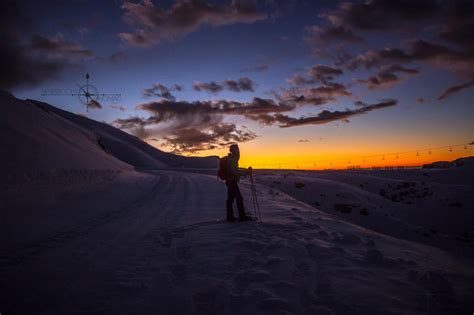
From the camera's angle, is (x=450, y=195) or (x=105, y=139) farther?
(x=105, y=139)

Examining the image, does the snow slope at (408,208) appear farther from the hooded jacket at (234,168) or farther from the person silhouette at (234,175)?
the hooded jacket at (234,168)

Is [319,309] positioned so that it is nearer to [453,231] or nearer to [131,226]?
[131,226]

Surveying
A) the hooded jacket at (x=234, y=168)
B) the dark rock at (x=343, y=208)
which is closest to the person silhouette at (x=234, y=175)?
the hooded jacket at (x=234, y=168)

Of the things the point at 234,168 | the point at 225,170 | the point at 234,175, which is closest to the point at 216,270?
the point at 234,175

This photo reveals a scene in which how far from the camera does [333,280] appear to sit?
4.68 m

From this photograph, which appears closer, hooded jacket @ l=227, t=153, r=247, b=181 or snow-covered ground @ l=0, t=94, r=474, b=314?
snow-covered ground @ l=0, t=94, r=474, b=314

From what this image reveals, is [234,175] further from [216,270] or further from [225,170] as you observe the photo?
[216,270]

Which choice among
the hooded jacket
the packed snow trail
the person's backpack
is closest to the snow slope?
the packed snow trail

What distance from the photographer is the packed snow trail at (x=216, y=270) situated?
3.96m

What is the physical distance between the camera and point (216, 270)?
202 inches

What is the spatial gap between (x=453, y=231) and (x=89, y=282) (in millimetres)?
20833

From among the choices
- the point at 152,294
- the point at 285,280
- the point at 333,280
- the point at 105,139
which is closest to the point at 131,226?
the point at 152,294

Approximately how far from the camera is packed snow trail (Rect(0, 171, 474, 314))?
3963 mm

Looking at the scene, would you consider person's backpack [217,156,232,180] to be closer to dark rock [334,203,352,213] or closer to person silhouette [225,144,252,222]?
person silhouette [225,144,252,222]
